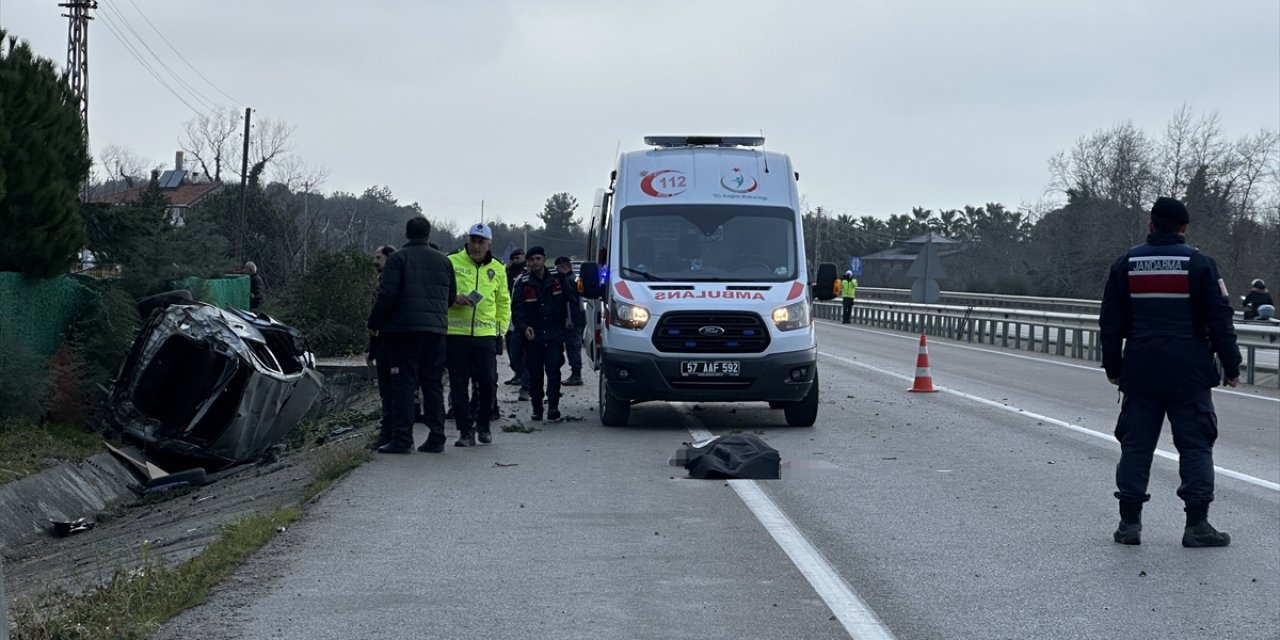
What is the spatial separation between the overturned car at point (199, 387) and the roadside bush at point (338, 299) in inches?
455

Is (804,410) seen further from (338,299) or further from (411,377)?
(338,299)

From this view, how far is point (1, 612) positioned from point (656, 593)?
325 cm

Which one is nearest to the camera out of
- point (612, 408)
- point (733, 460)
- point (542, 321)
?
point (733, 460)

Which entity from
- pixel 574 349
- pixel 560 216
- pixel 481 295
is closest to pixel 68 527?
pixel 481 295

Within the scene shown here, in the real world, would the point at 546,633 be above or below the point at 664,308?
below

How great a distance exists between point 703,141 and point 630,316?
2965mm

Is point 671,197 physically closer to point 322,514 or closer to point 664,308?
point 664,308

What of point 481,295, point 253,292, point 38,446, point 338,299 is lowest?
point 38,446

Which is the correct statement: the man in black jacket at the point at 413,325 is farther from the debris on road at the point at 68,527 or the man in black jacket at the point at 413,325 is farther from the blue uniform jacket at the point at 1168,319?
the blue uniform jacket at the point at 1168,319

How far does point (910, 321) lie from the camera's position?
155 feet

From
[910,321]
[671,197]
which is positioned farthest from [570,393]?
[910,321]

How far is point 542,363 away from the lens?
15.3 metres

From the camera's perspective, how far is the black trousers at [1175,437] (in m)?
7.82

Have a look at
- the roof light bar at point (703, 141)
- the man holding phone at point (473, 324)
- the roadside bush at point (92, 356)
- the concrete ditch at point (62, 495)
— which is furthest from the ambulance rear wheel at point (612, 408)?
the roadside bush at point (92, 356)
